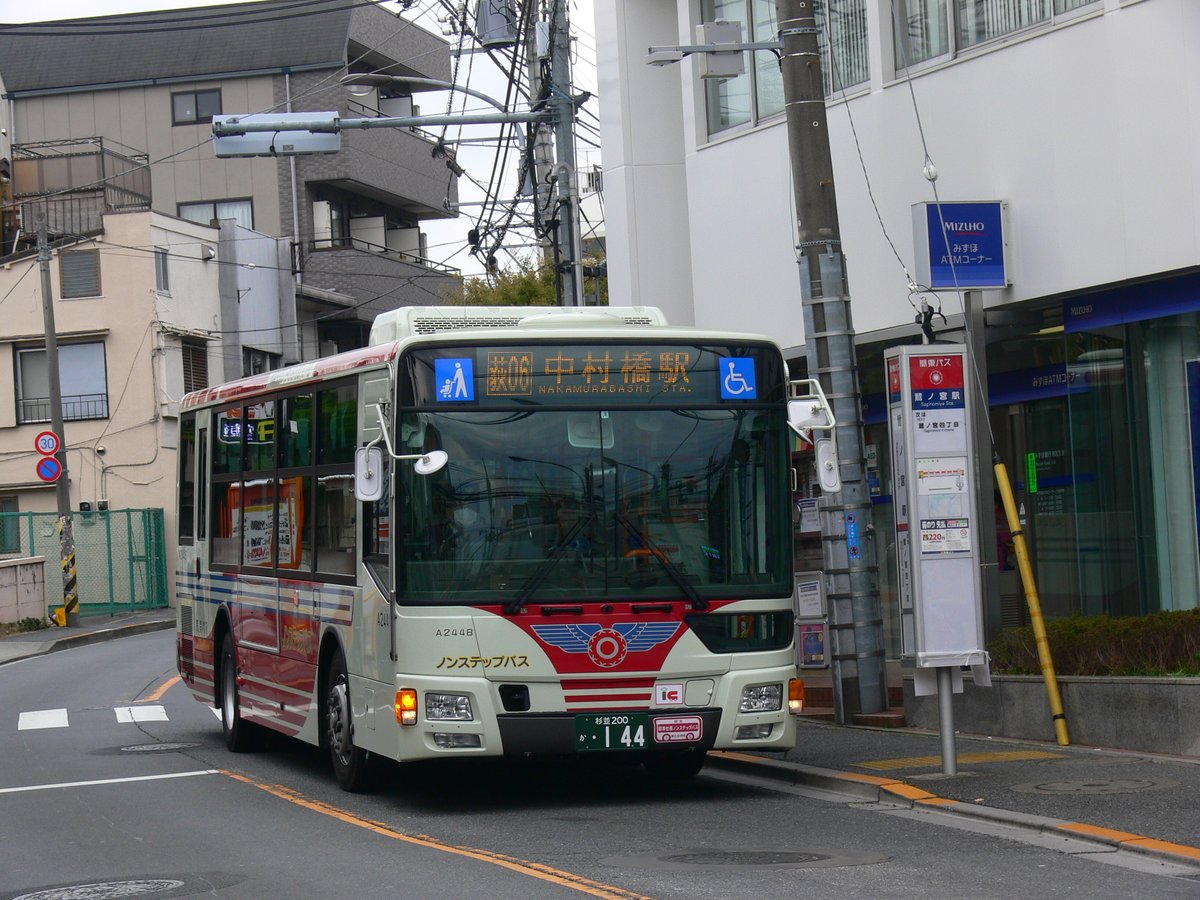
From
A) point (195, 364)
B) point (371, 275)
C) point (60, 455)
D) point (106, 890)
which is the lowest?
point (106, 890)

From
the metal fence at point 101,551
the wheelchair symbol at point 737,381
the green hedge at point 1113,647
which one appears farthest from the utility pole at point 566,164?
the metal fence at point 101,551

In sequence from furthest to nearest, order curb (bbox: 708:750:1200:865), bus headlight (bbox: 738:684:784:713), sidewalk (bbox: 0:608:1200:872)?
1. bus headlight (bbox: 738:684:784:713)
2. sidewalk (bbox: 0:608:1200:872)
3. curb (bbox: 708:750:1200:865)

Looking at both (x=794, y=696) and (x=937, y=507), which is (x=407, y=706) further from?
(x=937, y=507)

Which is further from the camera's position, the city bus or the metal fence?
the metal fence

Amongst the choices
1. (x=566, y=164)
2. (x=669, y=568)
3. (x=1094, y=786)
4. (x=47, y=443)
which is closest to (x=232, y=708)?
(x=669, y=568)

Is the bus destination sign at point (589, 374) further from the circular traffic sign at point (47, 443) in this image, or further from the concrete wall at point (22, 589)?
the concrete wall at point (22, 589)

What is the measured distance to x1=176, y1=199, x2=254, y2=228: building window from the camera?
54.0 metres

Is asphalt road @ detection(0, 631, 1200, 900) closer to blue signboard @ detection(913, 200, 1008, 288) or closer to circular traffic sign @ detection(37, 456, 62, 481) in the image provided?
blue signboard @ detection(913, 200, 1008, 288)

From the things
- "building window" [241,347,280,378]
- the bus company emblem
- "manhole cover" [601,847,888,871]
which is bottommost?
"manhole cover" [601,847,888,871]

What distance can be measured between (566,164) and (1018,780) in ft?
42.3

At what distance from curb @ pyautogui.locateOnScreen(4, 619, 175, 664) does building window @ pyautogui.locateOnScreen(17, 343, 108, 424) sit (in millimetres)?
7675

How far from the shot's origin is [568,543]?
1120cm

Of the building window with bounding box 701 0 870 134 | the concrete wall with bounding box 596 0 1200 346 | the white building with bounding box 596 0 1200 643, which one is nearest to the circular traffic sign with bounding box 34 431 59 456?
the concrete wall with bounding box 596 0 1200 346

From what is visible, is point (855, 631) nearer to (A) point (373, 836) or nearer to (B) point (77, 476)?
(A) point (373, 836)
